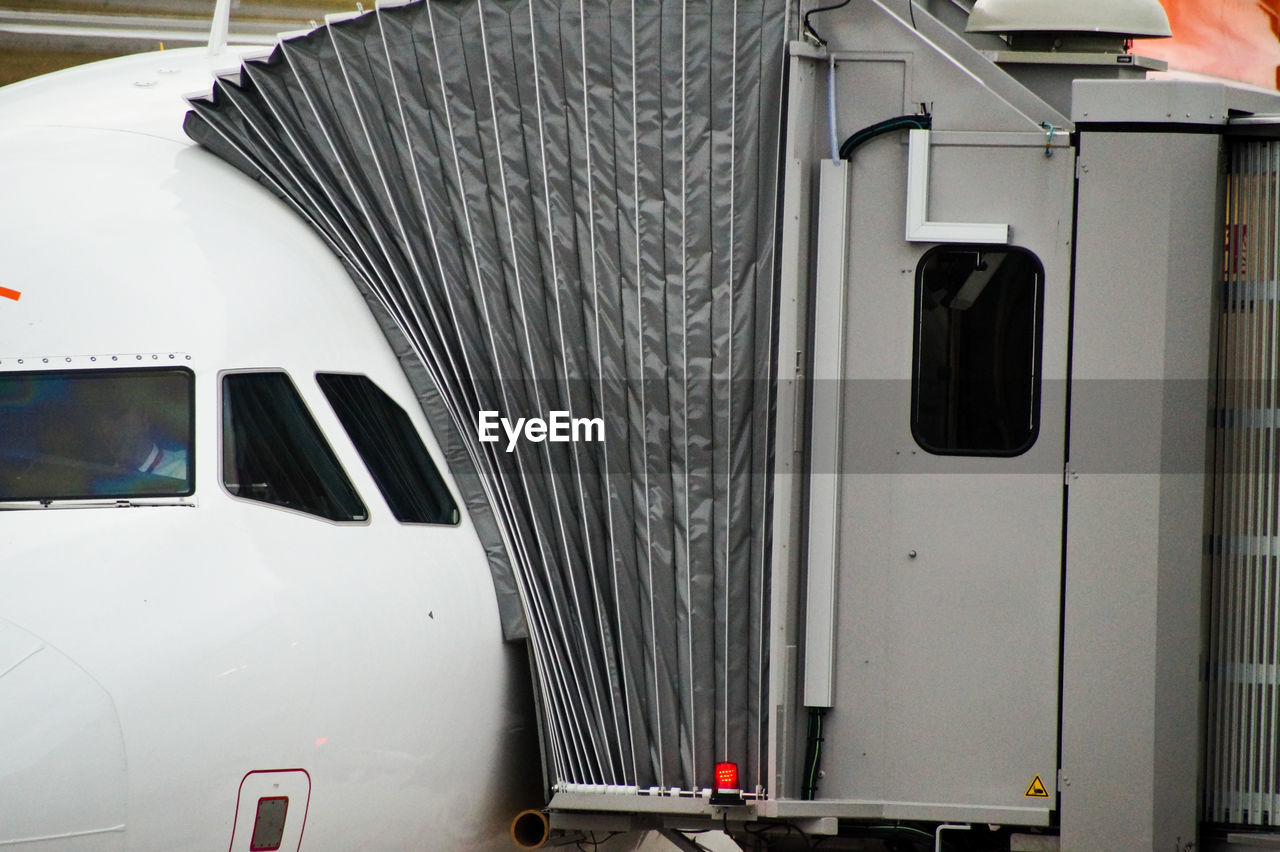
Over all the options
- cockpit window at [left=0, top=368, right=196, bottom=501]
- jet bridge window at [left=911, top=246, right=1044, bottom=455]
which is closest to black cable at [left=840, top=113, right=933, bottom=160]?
jet bridge window at [left=911, top=246, right=1044, bottom=455]

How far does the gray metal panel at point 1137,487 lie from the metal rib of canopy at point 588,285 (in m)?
1.37

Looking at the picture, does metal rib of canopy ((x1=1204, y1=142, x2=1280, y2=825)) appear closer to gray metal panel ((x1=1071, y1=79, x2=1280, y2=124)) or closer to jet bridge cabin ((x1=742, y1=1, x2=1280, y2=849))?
jet bridge cabin ((x1=742, y1=1, x2=1280, y2=849))

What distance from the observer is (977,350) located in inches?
249

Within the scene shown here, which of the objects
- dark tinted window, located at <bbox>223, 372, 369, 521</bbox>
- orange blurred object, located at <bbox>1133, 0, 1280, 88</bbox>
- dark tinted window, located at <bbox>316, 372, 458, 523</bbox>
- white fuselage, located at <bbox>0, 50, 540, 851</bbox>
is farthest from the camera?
orange blurred object, located at <bbox>1133, 0, 1280, 88</bbox>

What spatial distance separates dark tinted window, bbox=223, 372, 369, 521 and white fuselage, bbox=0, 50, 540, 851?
54mm

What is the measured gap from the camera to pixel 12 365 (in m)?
5.44

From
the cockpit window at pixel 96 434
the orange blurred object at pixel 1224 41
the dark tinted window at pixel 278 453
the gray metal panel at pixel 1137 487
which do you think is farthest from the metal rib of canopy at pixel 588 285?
the orange blurred object at pixel 1224 41

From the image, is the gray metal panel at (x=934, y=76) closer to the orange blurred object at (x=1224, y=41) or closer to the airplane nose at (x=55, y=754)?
the airplane nose at (x=55, y=754)

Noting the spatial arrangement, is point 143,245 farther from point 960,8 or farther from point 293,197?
point 960,8

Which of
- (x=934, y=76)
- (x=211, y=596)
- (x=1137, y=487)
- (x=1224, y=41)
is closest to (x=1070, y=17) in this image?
(x=934, y=76)

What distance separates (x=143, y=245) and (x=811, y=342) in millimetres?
2867

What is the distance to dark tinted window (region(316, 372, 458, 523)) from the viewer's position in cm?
608

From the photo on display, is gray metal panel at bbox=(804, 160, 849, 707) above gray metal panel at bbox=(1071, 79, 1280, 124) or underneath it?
underneath

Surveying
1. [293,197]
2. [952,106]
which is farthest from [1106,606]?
[293,197]
